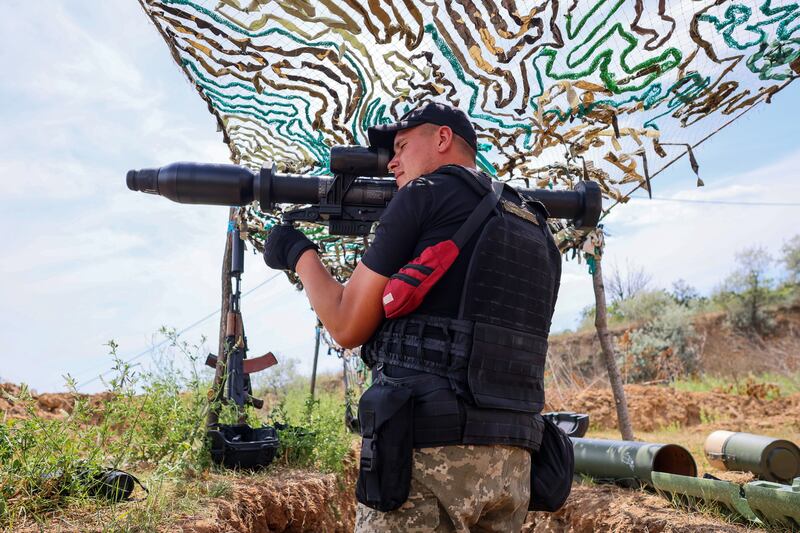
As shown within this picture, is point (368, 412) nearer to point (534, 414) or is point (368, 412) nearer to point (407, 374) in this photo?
point (407, 374)

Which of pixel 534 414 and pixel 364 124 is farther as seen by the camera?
pixel 364 124

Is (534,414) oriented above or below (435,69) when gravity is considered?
below

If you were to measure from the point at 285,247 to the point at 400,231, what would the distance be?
18.1 inches

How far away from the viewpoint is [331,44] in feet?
11.6

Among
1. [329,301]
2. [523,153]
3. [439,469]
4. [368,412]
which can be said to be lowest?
[439,469]

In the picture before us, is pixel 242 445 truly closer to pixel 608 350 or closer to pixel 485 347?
pixel 608 350

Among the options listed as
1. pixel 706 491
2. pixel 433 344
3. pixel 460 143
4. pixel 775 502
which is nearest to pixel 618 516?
pixel 706 491

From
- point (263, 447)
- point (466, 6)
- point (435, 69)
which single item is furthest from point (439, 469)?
point (263, 447)

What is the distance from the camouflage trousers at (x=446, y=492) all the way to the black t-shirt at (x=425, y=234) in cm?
37

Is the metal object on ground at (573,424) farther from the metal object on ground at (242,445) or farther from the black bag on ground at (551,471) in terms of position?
the metal object on ground at (242,445)

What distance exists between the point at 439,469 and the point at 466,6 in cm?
238

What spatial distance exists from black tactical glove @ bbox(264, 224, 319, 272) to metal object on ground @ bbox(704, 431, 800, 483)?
334 centimetres

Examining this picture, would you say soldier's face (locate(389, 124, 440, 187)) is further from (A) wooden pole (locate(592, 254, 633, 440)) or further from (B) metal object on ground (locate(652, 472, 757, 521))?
(A) wooden pole (locate(592, 254, 633, 440))

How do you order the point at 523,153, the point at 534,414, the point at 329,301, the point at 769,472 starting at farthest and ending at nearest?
the point at 523,153 < the point at 769,472 < the point at 534,414 < the point at 329,301
